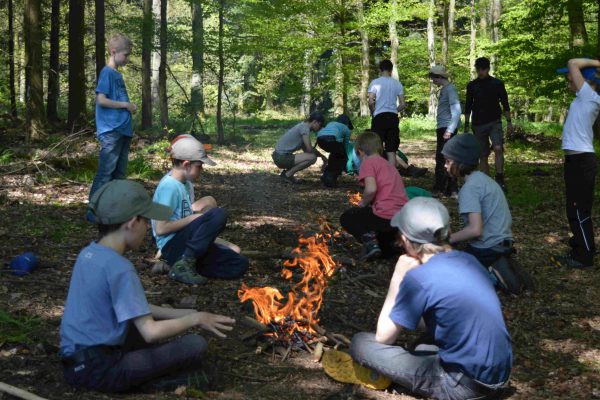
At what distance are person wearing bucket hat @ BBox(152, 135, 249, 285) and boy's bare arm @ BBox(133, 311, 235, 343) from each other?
7.16 feet

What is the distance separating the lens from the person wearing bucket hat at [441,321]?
3.61m

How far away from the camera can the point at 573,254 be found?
23.0 feet

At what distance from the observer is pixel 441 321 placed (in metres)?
3.67

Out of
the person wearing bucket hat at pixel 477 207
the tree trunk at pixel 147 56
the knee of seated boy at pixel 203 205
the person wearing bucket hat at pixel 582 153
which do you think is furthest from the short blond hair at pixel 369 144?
the tree trunk at pixel 147 56

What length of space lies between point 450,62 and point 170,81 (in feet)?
70.2

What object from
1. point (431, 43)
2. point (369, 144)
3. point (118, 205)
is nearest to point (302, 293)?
point (369, 144)

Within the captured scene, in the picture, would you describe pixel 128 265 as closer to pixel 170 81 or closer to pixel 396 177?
pixel 396 177

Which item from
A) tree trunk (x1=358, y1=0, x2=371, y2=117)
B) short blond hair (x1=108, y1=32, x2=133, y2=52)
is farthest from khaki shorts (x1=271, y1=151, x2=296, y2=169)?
tree trunk (x1=358, y1=0, x2=371, y2=117)

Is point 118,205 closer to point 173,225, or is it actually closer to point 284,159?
point 173,225

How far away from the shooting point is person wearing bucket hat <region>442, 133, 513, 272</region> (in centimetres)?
580

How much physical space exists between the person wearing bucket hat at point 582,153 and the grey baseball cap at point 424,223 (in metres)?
3.61

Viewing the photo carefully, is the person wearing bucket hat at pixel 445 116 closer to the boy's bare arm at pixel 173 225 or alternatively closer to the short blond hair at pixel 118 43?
the short blond hair at pixel 118 43

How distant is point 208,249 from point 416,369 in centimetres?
271

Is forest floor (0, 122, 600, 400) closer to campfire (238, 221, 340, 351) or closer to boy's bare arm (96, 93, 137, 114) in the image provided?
campfire (238, 221, 340, 351)
